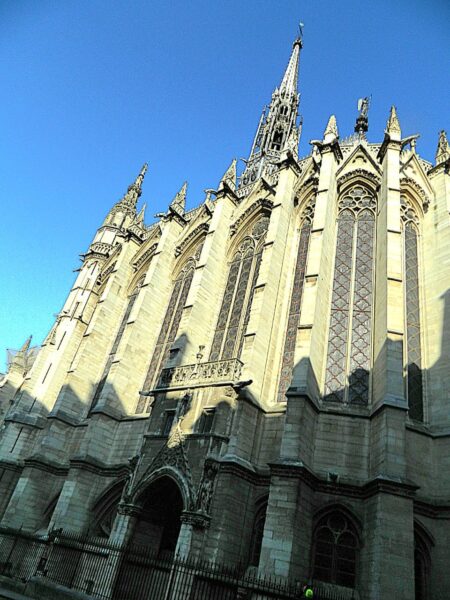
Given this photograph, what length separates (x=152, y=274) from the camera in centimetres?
2111

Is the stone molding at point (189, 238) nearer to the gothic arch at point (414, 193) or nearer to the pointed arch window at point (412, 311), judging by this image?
the gothic arch at point (414, 193)

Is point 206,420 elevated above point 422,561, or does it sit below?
above

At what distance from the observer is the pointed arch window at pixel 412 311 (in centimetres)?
1328

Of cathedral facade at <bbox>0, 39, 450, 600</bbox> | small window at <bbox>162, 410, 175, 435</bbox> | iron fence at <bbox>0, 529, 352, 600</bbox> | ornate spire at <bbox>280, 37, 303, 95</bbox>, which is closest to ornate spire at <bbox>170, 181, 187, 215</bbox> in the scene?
cathedral facade at <bbox>0, 39, 450, 600</bbox>

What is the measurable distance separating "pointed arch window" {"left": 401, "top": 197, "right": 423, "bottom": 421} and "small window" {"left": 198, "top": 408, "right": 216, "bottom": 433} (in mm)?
5890

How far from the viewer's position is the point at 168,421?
14.1 metres

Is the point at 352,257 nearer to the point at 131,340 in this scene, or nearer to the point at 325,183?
the point at 325,183

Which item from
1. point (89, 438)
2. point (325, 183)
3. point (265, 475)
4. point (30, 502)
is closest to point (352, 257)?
point (325, 183)

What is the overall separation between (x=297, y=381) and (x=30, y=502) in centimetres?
1229

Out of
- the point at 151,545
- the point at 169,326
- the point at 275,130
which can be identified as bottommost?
the point at 151,545

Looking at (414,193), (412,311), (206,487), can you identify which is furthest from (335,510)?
(414,193)

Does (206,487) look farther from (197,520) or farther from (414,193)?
(414,193)

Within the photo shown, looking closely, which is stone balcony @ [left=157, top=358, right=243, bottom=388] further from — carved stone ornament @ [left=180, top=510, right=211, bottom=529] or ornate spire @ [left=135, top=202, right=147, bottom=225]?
ornate spire @ [left=135, top=202, right=147, bottom=225]

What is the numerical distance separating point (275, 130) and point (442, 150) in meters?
24.5
